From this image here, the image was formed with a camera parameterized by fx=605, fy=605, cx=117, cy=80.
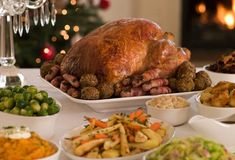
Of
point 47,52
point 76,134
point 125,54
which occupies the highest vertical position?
point 125,54

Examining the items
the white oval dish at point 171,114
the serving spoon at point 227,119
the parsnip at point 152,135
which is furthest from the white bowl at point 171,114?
the parsnip at point 152,135

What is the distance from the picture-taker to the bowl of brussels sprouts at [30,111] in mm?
1407

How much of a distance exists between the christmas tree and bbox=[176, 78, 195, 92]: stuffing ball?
1631 millimetres

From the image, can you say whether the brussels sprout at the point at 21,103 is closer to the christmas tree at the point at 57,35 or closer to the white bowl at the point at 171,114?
the white bowl at the point at 171,114

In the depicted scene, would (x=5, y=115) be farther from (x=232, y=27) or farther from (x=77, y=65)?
(x=232, y=27)

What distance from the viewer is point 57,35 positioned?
3.46 m

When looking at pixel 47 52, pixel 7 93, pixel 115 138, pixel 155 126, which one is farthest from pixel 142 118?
pixel 47 52

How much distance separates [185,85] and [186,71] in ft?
0.17

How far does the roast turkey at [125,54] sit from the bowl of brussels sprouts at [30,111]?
30 centimetres

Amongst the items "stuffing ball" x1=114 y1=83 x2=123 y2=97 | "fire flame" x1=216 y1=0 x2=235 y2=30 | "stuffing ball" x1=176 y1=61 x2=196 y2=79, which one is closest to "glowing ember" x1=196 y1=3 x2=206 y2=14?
"fire flame" x1=216 y1=0 x2=235 y2=30

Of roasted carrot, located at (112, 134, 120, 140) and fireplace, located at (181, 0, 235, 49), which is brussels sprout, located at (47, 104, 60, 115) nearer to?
roasted carrot, located at (112, 134, 120, 140)

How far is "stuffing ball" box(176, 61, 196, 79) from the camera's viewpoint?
175 centimetres

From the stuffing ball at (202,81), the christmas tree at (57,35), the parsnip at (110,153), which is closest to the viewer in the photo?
the parsnip at (110,153)

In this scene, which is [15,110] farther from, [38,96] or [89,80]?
[89,80]
